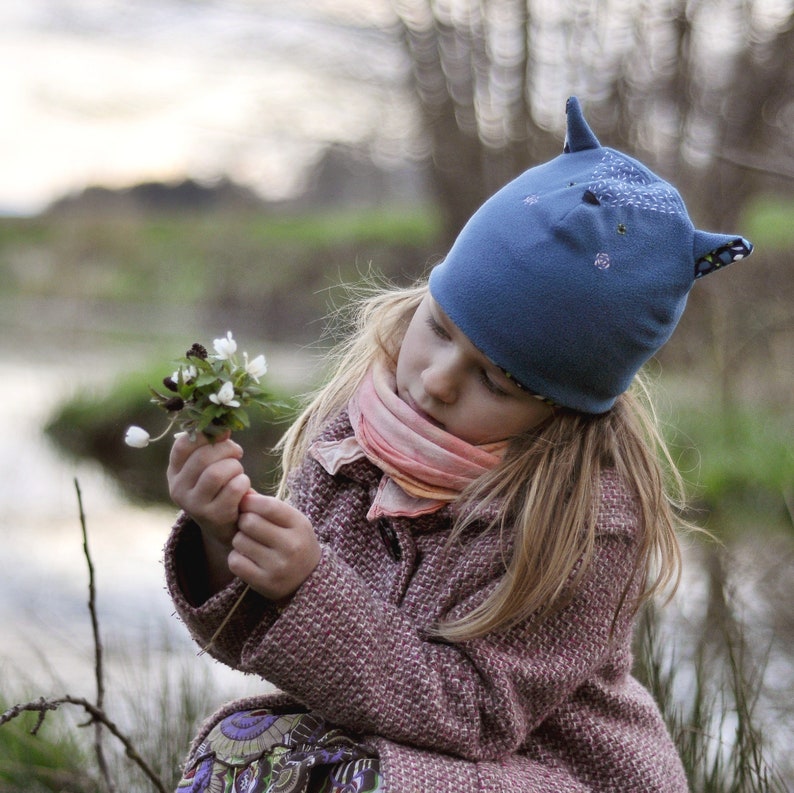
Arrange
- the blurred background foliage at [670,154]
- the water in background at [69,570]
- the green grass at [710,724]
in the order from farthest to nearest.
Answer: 1. the blurred background foliage at [670,154]
2. the water in background at [69,570]
3. the green grass at [710,724]

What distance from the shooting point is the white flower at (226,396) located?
1240 millimetres

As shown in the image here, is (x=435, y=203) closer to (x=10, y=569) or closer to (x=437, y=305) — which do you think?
(x=10, y=569)

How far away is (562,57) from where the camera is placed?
4.89 meters

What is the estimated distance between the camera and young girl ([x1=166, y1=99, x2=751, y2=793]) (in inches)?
56.5

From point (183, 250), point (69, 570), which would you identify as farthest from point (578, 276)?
point (183, 250)

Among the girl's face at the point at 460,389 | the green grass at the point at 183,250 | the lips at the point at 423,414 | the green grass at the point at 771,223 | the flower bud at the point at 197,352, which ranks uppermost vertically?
the flower bud at the point at 197,352

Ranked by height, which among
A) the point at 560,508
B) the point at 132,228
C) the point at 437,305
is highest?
the point at 437,305

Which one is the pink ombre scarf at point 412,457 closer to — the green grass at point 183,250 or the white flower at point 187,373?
the white flower at point 187,373

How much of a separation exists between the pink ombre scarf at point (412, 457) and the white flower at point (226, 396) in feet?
1.20

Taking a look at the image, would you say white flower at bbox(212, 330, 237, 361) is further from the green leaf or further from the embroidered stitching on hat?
the embroidered stitching on hat

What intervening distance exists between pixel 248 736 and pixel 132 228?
11.5 m

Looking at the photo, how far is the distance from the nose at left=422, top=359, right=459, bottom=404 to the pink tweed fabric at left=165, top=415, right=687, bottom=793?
17 centimetres

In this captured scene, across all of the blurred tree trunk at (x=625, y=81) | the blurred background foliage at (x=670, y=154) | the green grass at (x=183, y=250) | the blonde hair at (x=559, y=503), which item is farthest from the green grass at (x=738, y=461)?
the green grass at (x=183, y=250)

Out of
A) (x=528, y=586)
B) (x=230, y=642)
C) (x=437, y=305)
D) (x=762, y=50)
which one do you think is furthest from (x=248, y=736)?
(x=762, y=50)
